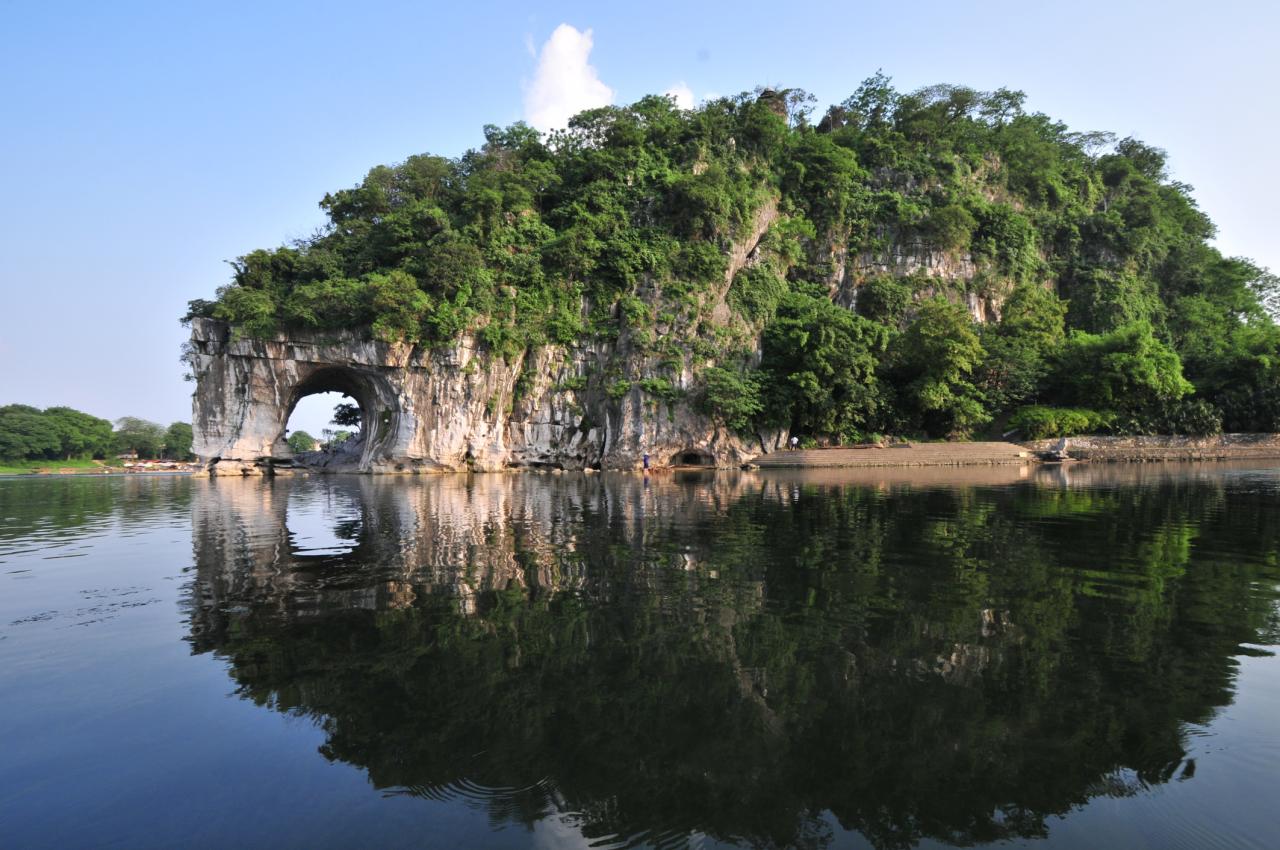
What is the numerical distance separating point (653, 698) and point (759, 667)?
95cm

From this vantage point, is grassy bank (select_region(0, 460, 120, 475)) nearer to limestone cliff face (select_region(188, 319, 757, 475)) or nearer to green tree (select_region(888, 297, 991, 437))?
limestone cliff face (select_region(188, 319, 757, 475))

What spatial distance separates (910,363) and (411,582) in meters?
38.9

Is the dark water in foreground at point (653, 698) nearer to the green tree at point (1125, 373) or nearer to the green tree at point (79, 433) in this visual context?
the green tree at point (1125, 373)

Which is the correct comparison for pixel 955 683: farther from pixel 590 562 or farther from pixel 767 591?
pixel 590 562

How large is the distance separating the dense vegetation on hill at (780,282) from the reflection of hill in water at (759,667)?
27079mm

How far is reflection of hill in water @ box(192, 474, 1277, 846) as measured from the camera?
2.97 m

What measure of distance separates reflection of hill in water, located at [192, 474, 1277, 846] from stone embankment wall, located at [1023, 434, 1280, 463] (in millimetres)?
31560

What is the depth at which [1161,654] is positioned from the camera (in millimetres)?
4551

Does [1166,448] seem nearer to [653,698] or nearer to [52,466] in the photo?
[653,698]

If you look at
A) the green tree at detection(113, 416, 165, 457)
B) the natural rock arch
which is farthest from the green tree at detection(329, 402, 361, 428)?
the green tree at detection(113, 416, 165, 457)

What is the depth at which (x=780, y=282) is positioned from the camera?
41.7 meters

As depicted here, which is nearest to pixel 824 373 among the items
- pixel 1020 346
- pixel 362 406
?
pixel 1020 346

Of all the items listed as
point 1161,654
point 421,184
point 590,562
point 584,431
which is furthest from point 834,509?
point 421,184

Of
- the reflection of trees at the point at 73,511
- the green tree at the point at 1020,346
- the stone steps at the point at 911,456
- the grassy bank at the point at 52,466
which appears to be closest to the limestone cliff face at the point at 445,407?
the stone steps at the point at 911,456
